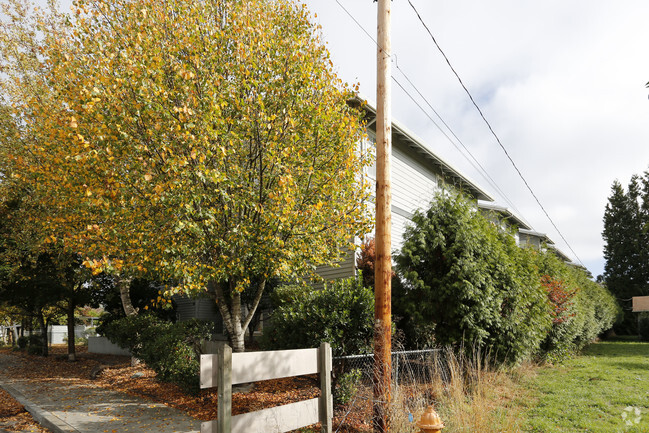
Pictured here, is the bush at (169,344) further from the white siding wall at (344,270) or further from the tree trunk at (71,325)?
the tree trunk at (71,325)

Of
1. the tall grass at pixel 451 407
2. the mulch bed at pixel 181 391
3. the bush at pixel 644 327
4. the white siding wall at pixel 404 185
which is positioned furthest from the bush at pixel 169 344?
the bush at pixel 644 327

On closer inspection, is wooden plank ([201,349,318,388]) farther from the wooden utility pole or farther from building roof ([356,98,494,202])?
building roof ([356,98,494,202])

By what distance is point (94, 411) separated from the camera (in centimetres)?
798

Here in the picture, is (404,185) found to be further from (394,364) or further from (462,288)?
(394,364)

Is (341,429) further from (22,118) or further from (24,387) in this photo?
(22,118)

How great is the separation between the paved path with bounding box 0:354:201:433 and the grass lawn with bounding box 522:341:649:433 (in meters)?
5.86

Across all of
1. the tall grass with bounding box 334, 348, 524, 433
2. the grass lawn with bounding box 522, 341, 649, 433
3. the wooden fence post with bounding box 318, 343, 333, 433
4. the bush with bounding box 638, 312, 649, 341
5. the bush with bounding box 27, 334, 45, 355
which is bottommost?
the bush with bounding box 638, 312, 649, 341

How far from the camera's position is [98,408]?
8.23 meters

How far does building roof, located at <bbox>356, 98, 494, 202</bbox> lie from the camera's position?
1487 centimetres

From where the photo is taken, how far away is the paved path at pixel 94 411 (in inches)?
271

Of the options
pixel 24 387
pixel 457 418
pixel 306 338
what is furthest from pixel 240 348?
pixel 24 387

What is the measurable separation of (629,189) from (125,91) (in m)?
54.7

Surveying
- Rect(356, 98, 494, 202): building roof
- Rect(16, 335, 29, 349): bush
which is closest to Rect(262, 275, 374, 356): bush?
Rect(356, 98, 494, 202): building roof

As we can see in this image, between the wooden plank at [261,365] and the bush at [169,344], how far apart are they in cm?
367
